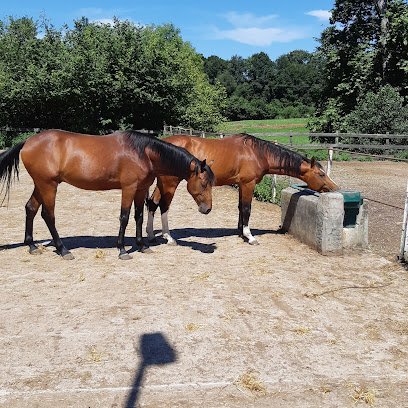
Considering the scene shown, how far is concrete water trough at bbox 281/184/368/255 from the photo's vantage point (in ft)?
20.5

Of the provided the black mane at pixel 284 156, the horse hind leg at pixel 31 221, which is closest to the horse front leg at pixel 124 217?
the horse hind leg at pixel 31 221

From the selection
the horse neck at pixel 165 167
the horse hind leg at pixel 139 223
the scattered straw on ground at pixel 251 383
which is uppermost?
the horse neck at pixel 165 167

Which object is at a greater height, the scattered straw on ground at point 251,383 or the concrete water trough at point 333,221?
the concrete water trough at point 333,221

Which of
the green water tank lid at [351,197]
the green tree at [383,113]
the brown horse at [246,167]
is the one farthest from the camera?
the green tree at [383,113]

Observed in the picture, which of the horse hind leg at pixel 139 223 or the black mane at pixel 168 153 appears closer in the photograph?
the black mane at pixel 168 153

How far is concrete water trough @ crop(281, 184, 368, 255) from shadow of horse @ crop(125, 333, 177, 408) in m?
3.28

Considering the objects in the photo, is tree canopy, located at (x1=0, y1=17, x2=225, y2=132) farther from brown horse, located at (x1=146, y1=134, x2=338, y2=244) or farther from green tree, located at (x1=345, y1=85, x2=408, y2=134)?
brown horse, located at (x1=146, y1=134, x2=338, y2=244)

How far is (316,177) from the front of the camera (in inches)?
276

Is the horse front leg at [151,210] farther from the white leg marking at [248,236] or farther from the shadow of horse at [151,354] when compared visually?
the shadow of horse at [151,354]

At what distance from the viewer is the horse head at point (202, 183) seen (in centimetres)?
606

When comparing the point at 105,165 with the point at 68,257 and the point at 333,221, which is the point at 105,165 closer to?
the point at 68,257

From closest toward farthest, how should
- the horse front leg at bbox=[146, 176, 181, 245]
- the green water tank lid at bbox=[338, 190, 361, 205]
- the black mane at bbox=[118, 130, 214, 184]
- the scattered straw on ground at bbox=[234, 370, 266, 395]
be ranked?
the scattered straw on ground at bbox=[234, 370, 266, 395] → the black mane at bbox=[118, 130, 214, 184] → the green water tank lid at bbox=[338, 190, 361, 205] → the horse front leg at bbox=[146, 176, 181, 245]

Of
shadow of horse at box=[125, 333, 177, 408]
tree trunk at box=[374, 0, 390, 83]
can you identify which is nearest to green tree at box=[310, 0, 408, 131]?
tree trunk at box=[374, 0, 390, 83]

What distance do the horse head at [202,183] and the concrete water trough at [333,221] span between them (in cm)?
160
